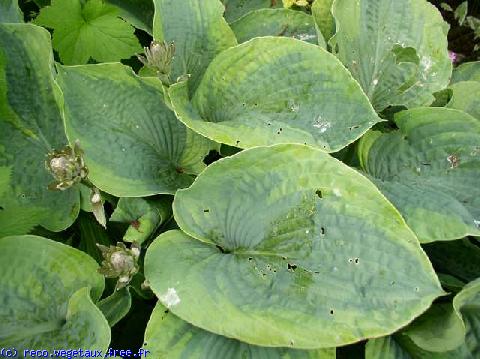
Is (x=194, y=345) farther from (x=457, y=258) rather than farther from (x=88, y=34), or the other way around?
(x=88, y=34)

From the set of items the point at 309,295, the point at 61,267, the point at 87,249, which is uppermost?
the point at 309,295

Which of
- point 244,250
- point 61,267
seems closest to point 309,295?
point 244,250

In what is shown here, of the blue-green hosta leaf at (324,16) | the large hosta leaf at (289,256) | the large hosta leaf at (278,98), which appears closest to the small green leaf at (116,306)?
the large hosta leaf at (289,256)

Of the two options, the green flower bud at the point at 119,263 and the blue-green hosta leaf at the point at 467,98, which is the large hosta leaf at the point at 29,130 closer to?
the green flower bud at the point at 119,263

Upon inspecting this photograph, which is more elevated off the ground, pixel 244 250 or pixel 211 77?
pixel 211 77

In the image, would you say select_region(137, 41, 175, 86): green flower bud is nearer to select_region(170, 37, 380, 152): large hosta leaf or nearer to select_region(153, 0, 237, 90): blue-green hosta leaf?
select_region(170, 37, 380, 152): large hosta leaf

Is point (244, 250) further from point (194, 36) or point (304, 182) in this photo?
point (194, 36)

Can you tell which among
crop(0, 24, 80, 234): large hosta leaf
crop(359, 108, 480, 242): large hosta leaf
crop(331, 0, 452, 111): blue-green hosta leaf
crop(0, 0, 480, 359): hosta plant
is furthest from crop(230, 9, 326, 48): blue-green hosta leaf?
crop(0, 24, 80, 234): large hosta leaf
